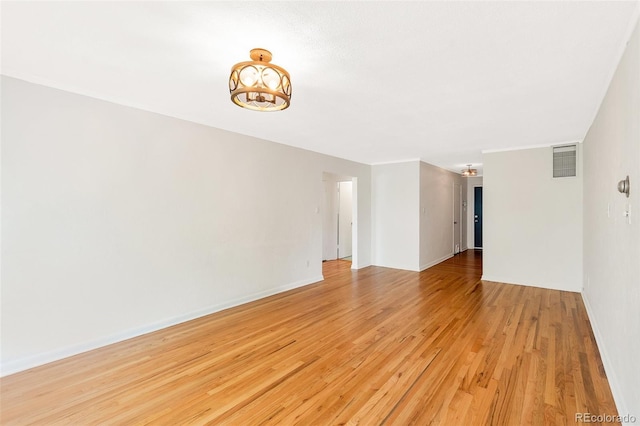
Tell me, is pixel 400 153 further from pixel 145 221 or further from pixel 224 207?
pixel 145 221

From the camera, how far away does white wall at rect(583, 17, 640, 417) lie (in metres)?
1.67

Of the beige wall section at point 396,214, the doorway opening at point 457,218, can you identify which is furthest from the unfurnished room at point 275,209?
the doorway opening at point 457,218

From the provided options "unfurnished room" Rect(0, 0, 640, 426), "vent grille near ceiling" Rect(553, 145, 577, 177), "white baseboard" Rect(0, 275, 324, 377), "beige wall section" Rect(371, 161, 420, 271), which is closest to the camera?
"unfurnished room" Rect(0, 0, 640, 426)

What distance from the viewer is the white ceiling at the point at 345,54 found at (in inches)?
64.9

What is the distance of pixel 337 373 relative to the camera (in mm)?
2422

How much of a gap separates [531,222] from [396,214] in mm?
2501

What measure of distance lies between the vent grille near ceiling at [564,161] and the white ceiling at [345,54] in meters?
1.46

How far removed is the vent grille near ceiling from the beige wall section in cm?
231

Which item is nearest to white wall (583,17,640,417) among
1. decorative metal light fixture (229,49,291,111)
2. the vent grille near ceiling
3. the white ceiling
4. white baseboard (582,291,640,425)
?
white baseboard (582,291,640,425)

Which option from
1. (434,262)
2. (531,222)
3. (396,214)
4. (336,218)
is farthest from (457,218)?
(531,222)

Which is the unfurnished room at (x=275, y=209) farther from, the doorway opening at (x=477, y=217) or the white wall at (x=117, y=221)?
the doorway opening at (x=477, y=217)

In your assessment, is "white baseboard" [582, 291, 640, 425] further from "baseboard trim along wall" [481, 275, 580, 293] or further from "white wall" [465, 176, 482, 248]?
"white wall" [465, 176, 482, 248]

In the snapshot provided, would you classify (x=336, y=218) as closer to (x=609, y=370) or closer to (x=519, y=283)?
(x=519, y=283)

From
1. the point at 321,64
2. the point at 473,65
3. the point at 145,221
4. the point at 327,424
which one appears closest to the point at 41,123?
the point at 145,221
